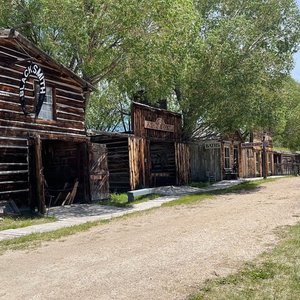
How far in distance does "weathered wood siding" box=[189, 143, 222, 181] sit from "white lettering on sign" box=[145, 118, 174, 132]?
5.46m

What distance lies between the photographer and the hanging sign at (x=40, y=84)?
16312 mm

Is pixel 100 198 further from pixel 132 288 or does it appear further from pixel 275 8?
pixel 275 8

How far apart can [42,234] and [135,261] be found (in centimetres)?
468

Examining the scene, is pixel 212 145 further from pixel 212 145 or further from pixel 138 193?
pixel 138 193

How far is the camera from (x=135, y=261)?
7.97 metres

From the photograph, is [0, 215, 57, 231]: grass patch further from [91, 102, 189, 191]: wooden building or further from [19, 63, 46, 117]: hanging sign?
[91, 102, 189, 191]: wooden building

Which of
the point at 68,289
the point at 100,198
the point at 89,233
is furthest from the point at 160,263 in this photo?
the point at 100,198

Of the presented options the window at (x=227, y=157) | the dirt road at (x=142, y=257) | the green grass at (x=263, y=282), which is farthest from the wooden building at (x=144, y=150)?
the green grass at (x=263, y=282)

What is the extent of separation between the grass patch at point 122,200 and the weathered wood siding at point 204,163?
32.3 feet

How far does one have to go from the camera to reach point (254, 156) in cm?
4050

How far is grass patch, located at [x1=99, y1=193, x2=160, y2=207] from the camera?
1944cm

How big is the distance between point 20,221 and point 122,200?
24.6 feet

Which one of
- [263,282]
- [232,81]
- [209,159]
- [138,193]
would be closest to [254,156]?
[209,159]

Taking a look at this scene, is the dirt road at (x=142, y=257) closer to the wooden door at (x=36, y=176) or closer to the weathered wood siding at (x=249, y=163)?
the wooden door at (x=36, y=176)
